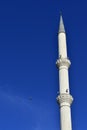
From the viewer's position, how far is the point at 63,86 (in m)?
55.5

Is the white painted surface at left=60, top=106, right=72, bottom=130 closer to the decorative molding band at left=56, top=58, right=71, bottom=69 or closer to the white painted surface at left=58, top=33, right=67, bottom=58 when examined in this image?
the decorative molding band at left=56, top=58, right=71, bottom=69

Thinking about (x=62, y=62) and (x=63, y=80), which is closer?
(x=63, y=80)

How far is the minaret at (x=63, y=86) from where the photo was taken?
172ft

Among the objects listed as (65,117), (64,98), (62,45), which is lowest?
(65,117)

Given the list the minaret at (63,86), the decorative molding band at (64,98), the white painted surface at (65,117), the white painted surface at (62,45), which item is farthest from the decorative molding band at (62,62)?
the white painted surface at (65,117)

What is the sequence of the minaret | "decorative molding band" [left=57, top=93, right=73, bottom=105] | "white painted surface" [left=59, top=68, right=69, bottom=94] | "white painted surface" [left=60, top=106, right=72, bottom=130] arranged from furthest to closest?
1. "white painted surface" [left=59, top=68, right=69, bottom=94]
2. "decorative molding band" [left=57, top=93, right=73, bottom=105]
3. the minaret
4. "white painted surface" [left=60, top=106, right=72, bottom=130]

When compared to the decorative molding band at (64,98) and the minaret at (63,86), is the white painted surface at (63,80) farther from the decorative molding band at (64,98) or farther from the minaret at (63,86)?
the decorative molding band at (64,98)

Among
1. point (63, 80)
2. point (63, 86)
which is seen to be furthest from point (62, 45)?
point (63, 86)

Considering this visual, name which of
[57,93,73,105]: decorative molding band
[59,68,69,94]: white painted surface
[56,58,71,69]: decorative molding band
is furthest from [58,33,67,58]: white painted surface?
[57,93,73,105]: decorative molding band

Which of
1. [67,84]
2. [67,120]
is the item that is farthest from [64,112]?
[67,84]

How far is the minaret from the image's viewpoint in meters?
52.3

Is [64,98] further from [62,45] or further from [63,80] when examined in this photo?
[62,45]

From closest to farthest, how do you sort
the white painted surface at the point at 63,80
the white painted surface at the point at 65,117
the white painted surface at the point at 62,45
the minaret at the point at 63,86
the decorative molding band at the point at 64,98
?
the white painted surface at the point at 65,117, the minaret at the point at 63,86, the decorative molding band at the point at 64,98, the white painted surface at the point at 63,80, the white painted surface at the point at 62,45

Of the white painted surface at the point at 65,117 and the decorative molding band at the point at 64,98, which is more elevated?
the decorative molding band at the point at 64,98
